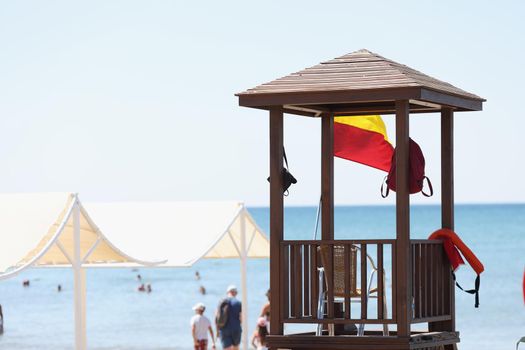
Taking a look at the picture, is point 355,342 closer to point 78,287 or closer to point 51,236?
point 51,236

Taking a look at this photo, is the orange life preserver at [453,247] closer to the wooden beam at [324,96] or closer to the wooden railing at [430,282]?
the wooden railing at [430,282]

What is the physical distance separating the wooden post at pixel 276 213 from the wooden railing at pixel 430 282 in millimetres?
1110

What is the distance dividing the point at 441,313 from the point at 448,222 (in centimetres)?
84

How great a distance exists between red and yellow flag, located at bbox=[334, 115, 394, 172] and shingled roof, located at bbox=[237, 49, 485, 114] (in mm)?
1095

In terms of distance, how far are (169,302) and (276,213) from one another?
1921 inches

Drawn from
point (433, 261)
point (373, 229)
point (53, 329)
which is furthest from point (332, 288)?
point (373, 229)

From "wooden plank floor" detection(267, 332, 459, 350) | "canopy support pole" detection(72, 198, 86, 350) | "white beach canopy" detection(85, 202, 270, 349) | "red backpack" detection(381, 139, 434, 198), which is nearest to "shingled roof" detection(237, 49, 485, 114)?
"red backpack" detection(381, 139, 434, 198)

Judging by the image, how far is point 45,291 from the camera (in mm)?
68062

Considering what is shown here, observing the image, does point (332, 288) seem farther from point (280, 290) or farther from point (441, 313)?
point (441, 313)

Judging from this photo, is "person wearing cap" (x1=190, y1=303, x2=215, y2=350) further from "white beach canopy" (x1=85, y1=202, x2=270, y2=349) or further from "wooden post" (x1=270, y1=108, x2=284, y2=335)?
"wooden post" (x1=270, y1=108, x2=284, y2=335)

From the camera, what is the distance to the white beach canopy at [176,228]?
20.0m

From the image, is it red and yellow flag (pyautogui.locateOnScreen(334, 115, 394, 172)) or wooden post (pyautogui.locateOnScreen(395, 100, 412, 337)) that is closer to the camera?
wooden post (pyautogui.locateOnScreen(395, 100, 412, 337))

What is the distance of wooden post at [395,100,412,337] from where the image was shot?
1065 centimetres

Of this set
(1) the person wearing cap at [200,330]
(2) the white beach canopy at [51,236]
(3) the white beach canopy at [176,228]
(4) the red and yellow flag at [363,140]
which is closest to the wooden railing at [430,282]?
(4) the red and yellow flag at [363,140]
